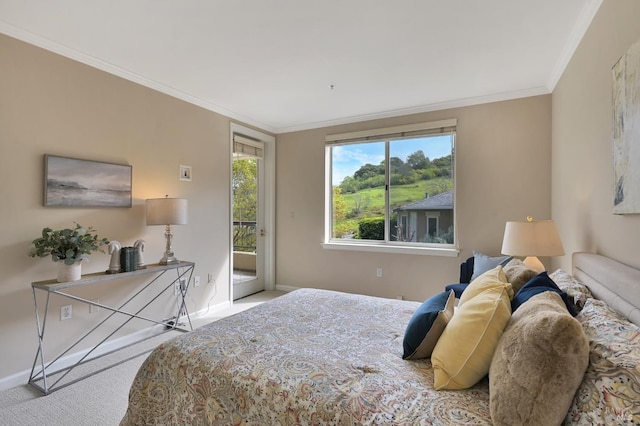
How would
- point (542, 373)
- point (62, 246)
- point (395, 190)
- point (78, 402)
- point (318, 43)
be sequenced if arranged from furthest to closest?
point (395, 190)
point (318, 43)
point (62, 246)
point (78, 402)
point (542, 373)

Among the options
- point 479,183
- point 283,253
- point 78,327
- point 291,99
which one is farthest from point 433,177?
point 78,327

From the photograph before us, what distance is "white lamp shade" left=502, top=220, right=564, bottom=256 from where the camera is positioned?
7.66 ft

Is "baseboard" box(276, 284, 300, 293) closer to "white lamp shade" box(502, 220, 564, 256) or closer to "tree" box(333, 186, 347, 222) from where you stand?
"tree" box(333, 186, 347, 222)

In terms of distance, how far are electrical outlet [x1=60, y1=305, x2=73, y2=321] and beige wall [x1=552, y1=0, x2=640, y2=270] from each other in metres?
3.73

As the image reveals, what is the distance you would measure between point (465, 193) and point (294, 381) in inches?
128

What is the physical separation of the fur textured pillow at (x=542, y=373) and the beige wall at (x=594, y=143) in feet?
2.82

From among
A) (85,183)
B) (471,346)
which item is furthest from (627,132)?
(85,183)

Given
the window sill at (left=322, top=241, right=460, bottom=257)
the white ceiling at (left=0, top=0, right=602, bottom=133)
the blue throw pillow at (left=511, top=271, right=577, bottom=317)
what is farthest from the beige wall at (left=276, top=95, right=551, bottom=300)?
the blue throw pillow at (left=511, top=271, right=577, bottom=317)

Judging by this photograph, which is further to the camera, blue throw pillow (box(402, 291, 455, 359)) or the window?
the window

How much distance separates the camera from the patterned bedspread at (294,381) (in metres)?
1.09

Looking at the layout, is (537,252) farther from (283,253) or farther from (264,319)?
(283,253)

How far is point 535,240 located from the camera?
93.4 inches

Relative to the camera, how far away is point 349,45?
2.48 meters

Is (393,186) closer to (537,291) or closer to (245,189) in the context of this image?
(245,189)
